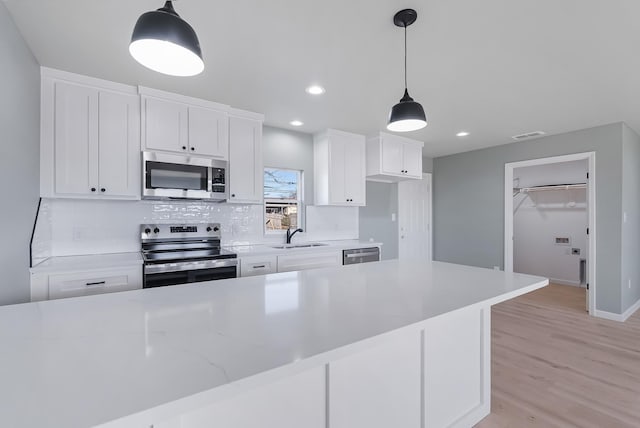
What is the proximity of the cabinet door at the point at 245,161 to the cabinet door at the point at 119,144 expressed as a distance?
849mm

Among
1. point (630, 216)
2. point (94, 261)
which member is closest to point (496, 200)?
point (630, 216)

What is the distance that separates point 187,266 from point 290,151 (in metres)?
1.99

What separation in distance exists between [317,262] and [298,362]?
8.68 feet

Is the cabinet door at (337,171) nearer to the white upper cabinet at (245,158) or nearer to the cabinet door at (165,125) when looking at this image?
the white upper cabinet at (245,158)

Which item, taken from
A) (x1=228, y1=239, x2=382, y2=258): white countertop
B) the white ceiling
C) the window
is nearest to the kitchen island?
(x1=228, y1=239, x2=382, y2=258): white countertop

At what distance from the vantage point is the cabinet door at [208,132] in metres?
2.91

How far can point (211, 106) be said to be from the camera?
9.84 ft

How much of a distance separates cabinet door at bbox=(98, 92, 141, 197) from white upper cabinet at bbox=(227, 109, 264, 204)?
0.85 metres

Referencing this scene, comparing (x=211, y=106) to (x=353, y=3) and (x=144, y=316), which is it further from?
(x=144, y=316)

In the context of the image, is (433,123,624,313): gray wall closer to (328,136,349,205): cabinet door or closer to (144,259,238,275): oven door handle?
(328,136,349,205): cabinet door

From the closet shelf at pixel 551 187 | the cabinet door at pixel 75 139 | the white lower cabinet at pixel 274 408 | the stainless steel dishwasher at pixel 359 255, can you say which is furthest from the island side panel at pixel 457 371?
the closet shelf at pixel 551 187

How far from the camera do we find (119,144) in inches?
103

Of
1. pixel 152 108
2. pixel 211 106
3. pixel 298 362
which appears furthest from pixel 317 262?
pixel 298 362

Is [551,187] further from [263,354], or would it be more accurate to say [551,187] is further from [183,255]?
[263,354]
